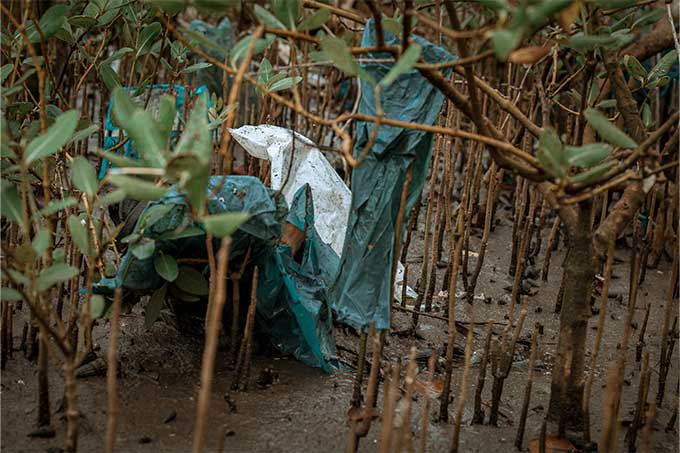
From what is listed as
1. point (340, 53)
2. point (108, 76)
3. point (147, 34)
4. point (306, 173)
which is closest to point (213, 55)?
point (306, 173)

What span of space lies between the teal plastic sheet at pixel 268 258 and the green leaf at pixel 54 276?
0.72ft

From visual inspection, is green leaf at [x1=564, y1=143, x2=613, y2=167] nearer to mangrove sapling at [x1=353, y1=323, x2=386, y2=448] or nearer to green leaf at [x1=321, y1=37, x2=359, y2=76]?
green leaf at [x1=321, y1=37, x2=359, y2=76]

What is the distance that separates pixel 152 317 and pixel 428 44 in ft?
2.74

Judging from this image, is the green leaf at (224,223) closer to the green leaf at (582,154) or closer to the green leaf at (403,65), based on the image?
the green leaf at (403,65)

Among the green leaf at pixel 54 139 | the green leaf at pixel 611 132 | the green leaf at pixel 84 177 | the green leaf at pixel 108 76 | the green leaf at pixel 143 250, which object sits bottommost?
the green leaf at pixel 143 250

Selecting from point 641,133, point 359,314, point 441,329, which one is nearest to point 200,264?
point 359,314

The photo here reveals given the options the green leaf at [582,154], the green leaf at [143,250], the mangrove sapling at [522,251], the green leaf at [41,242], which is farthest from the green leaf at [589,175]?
the green leaf at [41,242]

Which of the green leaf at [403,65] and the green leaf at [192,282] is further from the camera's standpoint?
the green leaf at [192,282]

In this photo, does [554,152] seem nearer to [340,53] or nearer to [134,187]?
[340,53]

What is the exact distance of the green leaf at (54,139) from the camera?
1372 millimetres

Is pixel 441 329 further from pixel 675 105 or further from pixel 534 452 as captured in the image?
pixel 675 105

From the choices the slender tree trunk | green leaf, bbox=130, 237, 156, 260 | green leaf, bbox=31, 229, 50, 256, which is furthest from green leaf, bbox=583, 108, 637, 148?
green leaf, bbox=31, 229, 50, 256

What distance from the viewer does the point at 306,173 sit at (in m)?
2.36

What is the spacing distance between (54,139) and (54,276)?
0.23 meters
